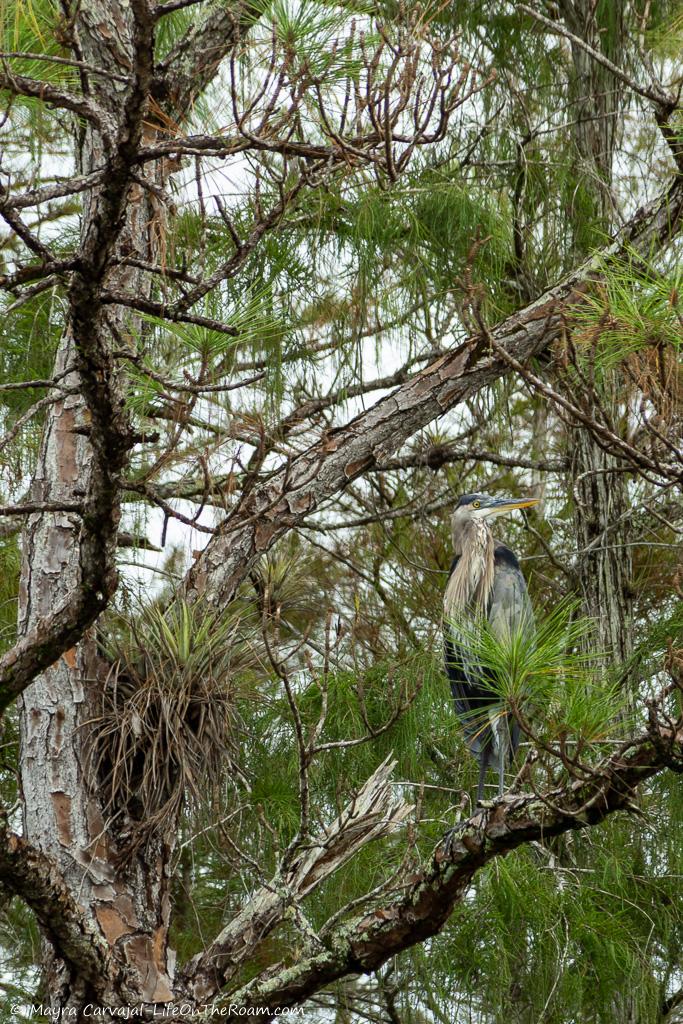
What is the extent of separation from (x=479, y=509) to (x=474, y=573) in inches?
10.8

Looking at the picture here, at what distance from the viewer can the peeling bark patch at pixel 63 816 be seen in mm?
2246

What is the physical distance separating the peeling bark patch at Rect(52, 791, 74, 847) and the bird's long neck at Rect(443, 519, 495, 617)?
1.04 meters

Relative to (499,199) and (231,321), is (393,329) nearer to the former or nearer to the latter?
(499,199)

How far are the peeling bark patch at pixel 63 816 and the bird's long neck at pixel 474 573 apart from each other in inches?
40.9

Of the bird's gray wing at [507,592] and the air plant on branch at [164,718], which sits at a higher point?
the bird's gray wing at [507,592]

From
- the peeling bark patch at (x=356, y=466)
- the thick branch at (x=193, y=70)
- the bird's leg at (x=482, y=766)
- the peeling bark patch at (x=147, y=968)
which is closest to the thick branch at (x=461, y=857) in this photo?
the peeling bark patch at (x=147, y=968)

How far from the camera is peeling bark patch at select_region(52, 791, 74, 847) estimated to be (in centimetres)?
225

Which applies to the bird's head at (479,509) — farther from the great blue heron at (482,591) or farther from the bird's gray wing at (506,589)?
the bird's gray wing at (506,589)

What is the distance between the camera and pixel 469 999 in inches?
110

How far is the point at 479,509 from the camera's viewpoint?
3217 mm

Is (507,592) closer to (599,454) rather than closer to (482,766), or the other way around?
(482,766)

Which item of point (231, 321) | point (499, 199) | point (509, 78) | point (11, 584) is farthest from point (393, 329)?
point (231, 321)

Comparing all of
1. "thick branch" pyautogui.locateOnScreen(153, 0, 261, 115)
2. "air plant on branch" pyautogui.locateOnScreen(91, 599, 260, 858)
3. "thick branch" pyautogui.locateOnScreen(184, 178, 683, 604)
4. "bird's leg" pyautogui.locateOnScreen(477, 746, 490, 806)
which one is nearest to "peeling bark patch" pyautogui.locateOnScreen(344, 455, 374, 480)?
"thick branch" pyautogui.locateOnScreen(184, 178, 683, 604)

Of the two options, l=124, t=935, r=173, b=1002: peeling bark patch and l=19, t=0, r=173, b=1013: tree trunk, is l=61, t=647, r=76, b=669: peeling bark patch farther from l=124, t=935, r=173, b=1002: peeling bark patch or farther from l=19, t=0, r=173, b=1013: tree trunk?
l=124, t=935, r=173, b=1002: peeling bark patch
